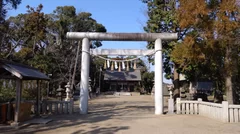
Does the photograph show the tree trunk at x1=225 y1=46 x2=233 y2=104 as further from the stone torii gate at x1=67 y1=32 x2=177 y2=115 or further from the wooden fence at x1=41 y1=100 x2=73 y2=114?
the wooden fence at x1=41 y1=100 x2=73 y2=114

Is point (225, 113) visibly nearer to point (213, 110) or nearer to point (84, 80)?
point (213, 110)

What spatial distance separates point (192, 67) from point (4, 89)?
14.9 metres


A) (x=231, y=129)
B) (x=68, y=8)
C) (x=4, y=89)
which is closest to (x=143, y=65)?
(x=68, y=8)

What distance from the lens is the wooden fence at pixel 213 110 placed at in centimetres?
1081

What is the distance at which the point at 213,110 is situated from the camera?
38.9 feet

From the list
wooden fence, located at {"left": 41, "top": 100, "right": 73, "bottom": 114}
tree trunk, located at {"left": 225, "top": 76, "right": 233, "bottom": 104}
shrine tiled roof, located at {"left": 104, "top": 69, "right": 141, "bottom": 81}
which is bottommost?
wooden fence, located at {"left": 41, "top": 100, "right": 73, "bottom": 114}

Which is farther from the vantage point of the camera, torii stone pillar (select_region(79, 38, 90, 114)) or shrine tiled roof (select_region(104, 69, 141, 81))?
shrine tiled roof (select_region(104, 69, 141, 81))

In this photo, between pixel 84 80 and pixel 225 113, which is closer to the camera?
pixel 225 113

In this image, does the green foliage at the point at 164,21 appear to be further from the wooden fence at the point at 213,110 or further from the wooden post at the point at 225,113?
the wooden post at the point at 225,113

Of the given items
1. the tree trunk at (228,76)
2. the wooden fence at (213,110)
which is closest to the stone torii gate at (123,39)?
the wooden fence at (213,110)

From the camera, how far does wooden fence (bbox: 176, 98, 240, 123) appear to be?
1081 cm

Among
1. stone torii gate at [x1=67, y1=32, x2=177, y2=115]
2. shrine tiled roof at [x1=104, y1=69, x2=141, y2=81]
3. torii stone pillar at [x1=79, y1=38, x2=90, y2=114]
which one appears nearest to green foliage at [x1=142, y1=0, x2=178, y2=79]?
stone torii gate at [x1=67, y1=32, x2=177, y2=115]

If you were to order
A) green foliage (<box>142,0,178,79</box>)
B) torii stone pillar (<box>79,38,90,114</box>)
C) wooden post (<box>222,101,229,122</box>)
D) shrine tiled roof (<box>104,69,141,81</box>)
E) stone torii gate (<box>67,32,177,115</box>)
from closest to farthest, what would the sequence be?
1. wooden post (<box>222,101,229,122</box>)
2. stone torii gate (<box>67,32,177,115</box>)
3. torii stone pillar (<box>79,38,90,114</box>)
4. green foliage (<box>142,0,178,79</box>)
5. shrine tiled roof (<box>104,69,141,81</box>)

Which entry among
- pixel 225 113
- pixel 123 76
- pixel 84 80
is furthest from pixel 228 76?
pixel 123 76
